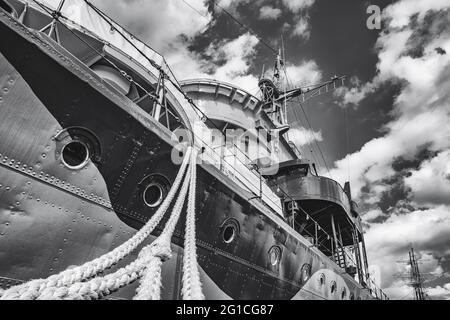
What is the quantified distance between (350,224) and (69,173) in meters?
16.1

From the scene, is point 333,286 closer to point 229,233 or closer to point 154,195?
point 229,233

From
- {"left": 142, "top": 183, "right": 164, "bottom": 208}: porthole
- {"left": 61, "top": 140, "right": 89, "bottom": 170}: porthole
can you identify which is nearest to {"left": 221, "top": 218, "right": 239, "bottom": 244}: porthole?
{"left": 142, "top": 183, "right": 164, "bottom": 208}: porthole

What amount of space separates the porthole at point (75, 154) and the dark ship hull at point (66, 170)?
11 centimetres

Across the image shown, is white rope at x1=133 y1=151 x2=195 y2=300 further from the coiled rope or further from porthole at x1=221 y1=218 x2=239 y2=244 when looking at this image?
porthole at x1=221 y1=218 x2=239 y2=244

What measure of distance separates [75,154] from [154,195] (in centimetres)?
162

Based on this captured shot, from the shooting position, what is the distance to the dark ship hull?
3633 mm

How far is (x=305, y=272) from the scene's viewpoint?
381 inches

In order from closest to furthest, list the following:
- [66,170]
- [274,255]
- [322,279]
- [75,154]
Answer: [66,170] → [75,154] → [274,255] → [322,279]

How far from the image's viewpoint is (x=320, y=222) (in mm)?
17234

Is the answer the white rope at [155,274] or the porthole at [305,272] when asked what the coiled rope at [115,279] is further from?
the porthole at [305,272]

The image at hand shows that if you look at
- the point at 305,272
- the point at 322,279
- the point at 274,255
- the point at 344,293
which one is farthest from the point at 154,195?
the point at 344,293

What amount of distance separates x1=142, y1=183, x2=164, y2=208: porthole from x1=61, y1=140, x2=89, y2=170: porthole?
4.11ft

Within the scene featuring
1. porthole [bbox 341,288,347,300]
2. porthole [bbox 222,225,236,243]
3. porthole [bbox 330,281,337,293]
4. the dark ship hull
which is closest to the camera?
the dark ship hull
